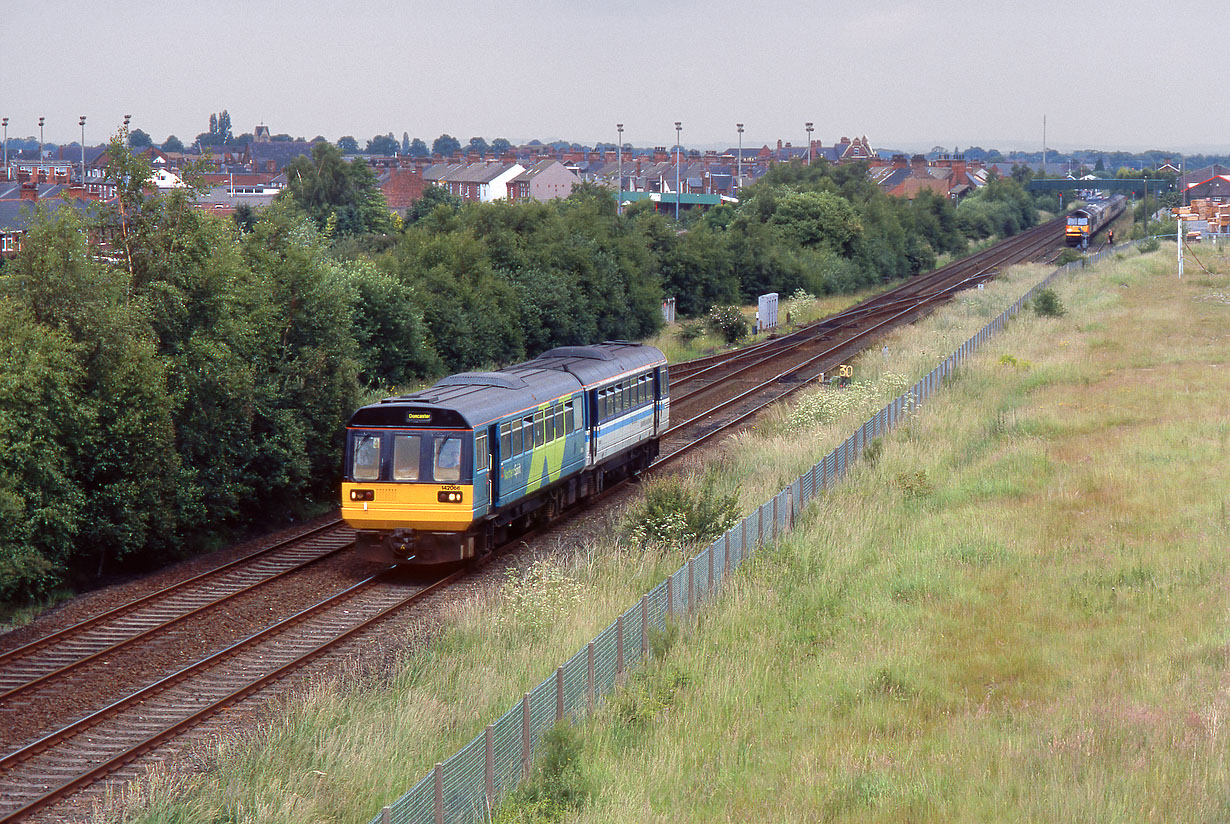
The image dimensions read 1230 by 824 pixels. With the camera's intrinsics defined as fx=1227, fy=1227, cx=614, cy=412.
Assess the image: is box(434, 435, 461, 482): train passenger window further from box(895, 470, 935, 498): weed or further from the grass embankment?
box(895, 470, 935, 498): weed

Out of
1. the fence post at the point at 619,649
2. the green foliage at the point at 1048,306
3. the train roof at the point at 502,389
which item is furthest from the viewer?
the green foliage at the point at 1048,306

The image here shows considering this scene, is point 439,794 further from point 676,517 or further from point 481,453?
point 676,517

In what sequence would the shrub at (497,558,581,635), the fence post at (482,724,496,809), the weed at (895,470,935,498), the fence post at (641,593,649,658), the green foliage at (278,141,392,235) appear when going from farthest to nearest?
the green foliage at (278,141,392,235) → the weed at (895,470,935,498) → the shrub at (497,558,581,635) → the fence post at (641,593,649,658) → the fence post at (482,724,496,809)

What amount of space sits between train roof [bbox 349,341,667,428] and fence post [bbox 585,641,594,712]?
7.19 m

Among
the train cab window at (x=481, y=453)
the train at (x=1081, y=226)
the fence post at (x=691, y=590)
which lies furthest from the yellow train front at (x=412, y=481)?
the train at (x=1081, y=226)

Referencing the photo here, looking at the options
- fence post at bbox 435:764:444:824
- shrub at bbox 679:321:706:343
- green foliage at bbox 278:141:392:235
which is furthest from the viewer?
green foliage at bbox 278:141:392:235

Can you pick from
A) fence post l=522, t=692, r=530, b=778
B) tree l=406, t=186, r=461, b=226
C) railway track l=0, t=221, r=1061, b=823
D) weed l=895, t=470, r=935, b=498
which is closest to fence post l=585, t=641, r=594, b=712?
fence post l=522, t=692, r=530, b=778

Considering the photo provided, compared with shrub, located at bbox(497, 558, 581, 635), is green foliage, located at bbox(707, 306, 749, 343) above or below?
above

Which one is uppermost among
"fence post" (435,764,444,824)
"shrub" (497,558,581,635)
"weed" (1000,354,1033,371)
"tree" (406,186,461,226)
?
"tree" (406,186,461,226)

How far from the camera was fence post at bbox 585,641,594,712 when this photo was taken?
38.0 feet

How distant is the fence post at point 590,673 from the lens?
1160 centimetres

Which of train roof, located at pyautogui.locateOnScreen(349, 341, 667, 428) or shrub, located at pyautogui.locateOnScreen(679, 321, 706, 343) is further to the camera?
shrub, located at pyautogui.locateOnScreen(679, 321, 706, 343)

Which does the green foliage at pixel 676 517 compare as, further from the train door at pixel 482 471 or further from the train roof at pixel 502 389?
the train roof at pixel 502 389

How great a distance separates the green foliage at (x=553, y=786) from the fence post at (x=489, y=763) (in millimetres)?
→ 129
